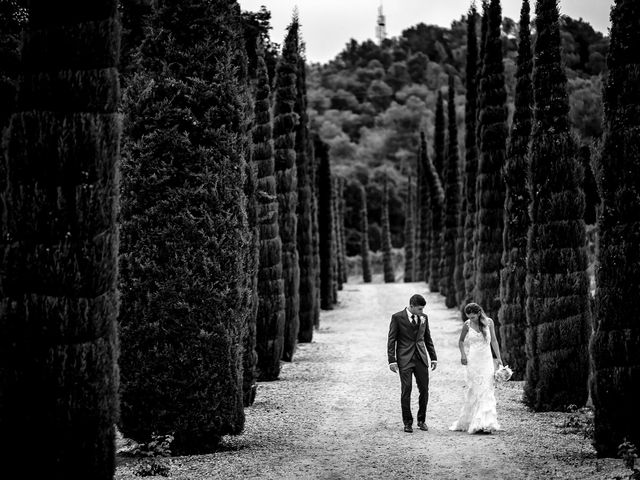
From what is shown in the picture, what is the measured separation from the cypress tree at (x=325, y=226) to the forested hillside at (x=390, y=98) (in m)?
31.2

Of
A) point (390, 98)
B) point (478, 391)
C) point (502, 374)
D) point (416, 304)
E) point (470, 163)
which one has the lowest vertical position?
point (478, 391)

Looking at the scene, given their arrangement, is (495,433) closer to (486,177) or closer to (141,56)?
(141,56)

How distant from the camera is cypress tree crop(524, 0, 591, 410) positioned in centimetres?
1138

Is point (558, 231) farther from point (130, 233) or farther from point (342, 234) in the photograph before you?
point (342, 234)

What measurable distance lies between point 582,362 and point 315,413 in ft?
13.1

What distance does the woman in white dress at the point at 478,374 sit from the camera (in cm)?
1023

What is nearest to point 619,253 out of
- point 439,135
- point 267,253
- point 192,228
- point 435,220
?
point 192,228

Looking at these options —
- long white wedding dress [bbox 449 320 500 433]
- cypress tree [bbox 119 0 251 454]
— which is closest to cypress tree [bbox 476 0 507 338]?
long white wedding dress [bbox 449 320 500 433]

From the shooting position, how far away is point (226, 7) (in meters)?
9.57

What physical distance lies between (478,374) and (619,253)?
287 cm

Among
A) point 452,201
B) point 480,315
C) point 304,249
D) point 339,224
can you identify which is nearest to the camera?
point 480,315

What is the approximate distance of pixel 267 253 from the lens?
15320mm

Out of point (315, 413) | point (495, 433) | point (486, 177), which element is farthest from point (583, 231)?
point (486, 177)

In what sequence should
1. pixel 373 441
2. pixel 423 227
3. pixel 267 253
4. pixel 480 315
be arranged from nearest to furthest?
pixel 373 441
pixel 480 315
pixel 267 253
pixel 423 227
